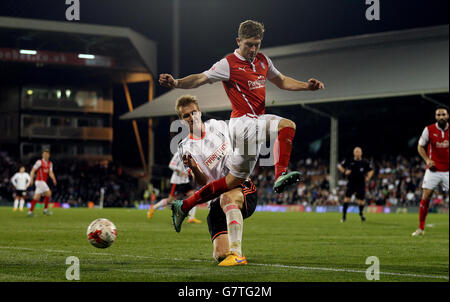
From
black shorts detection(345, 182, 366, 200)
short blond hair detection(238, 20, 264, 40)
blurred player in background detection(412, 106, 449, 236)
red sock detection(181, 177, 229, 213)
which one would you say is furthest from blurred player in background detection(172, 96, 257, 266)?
black shorts detection(345, 182, 366, 200)

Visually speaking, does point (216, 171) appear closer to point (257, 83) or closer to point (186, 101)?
point (186, 101)

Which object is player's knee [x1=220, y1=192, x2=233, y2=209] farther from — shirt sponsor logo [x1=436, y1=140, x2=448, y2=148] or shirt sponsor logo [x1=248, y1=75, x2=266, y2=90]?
shirt sponsor logo [x1=436, y1=140, x2=448, y2=148]

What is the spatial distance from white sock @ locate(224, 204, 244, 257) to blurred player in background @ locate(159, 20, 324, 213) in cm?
25

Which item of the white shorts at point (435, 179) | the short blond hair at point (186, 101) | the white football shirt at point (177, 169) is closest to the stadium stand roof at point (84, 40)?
the white football shirt at point (177, 169)

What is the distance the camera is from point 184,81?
698 centimetres

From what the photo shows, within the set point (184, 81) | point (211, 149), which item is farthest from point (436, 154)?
point (184, 81)

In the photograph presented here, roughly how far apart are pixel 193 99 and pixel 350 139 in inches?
1373

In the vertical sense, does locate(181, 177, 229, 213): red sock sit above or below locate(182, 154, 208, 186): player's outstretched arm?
below

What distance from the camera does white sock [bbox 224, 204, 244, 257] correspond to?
6.88 metres

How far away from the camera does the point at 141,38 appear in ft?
146

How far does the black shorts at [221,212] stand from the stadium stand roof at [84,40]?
36.8m

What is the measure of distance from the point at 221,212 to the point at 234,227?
0.77 metres
